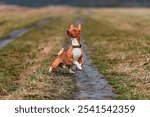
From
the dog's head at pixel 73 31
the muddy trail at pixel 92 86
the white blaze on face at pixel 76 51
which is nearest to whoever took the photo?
the muddy trail at pixel 92 86

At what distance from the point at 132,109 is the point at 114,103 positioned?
3.18 feet

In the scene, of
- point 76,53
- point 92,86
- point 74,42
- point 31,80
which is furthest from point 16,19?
point 92,86

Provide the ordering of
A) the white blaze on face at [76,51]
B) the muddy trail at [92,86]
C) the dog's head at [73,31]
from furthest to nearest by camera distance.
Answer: the white blaze on face at [76,51], the dog's head at [73,31], the muddy trail at [92,86]

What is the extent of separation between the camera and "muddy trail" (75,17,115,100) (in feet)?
54.7

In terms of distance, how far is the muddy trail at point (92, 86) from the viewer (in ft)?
54.7

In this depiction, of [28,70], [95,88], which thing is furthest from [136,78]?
[28,70]

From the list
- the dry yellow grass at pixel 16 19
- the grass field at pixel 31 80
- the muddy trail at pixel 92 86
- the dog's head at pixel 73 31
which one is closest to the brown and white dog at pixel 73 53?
the dog's head at pixel 73 31

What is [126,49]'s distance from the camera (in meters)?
31.5

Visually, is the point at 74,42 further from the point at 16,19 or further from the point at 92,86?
the point at 16,19

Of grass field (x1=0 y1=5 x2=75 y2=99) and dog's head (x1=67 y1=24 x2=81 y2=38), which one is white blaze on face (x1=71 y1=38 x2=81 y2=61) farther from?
grass field (x1=0 y1=5 x2=75 y2=99)

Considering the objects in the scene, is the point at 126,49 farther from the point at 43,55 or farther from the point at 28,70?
the point at 28,70

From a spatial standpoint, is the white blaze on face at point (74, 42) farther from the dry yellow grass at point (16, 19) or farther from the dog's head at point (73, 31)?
the dry yellow grass at point (16, 19)

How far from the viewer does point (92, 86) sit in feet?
61.1

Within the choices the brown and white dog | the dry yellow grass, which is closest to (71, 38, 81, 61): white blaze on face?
the brown and white dog
